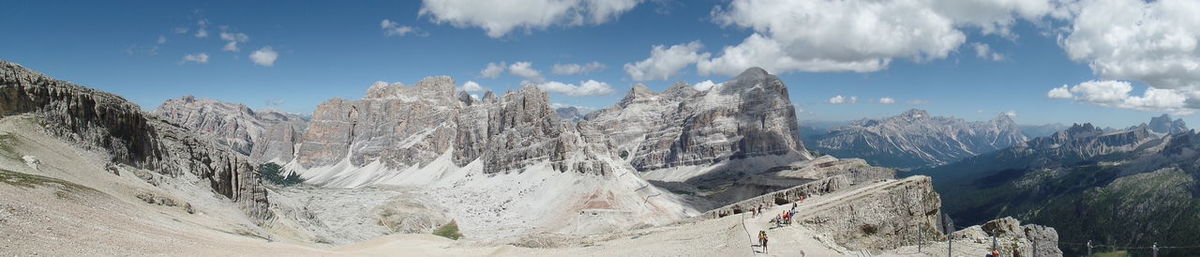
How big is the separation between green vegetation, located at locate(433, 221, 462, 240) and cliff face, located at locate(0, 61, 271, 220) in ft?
127

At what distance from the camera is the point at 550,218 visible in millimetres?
127500

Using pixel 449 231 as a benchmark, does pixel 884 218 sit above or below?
above

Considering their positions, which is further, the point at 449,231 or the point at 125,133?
the point at 449,231

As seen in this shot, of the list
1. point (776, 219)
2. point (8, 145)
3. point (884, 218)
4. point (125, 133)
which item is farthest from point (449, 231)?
point (884, 218)

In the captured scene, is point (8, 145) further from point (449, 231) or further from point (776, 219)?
point (449, 231)

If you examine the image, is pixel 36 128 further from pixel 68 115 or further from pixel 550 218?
pixel 550 218

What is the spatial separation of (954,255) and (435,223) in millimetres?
104213

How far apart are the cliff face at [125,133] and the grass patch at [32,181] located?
21433 mm

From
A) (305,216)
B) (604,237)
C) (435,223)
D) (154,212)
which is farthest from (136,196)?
(435,223)

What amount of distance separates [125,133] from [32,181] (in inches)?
1337

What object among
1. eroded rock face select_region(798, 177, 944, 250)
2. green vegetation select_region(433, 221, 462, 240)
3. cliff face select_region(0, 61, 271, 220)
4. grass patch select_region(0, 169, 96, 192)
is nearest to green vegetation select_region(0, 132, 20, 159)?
cliff face select_region(0, 61, 271, 220)

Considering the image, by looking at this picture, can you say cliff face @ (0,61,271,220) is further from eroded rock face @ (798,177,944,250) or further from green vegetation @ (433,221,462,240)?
eroded rock face @ (798,177,944,250)

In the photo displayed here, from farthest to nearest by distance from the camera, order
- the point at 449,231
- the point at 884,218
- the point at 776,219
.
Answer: the point at 449,231 → the point at 884,218 → the point at 776,219

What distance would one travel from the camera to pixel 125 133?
Answer: 229 feet
